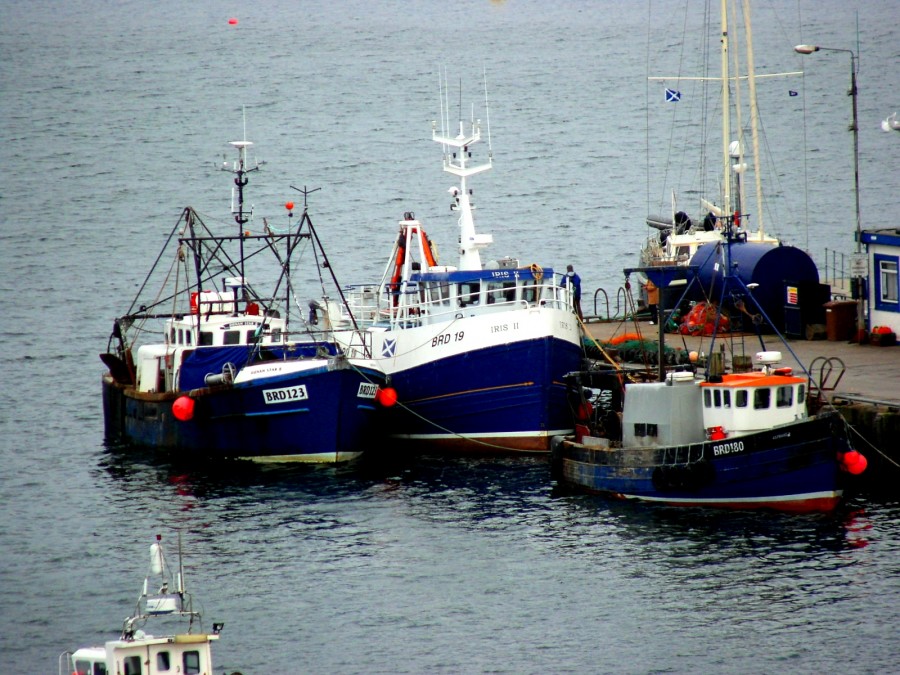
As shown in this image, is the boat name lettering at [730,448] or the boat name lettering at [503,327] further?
the boat name lettering at [503,327]

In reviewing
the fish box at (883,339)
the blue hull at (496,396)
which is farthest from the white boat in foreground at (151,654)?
the fish box at (883,339)

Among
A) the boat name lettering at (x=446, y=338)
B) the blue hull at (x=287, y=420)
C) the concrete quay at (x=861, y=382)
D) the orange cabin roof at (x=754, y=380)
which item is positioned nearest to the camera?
the orange cabin roof at (x=754, y=380)

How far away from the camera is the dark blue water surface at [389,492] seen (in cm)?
3000

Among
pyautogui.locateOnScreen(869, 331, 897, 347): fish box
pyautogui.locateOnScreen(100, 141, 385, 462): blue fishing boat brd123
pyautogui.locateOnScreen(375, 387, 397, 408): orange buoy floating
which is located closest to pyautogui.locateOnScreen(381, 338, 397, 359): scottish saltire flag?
pyautogui.locateOnScreen(100, 141, 385, 462): blue fishing boat brd123

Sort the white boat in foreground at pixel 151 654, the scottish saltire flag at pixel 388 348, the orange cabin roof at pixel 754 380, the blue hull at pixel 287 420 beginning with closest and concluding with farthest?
the white boat in foreground at pixel 151 654, the orange cabin roof at pixel 754 380, the blue hull at pixel 287 420, the scottish saltire flag at pixel 388 348

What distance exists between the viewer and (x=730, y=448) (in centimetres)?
3597

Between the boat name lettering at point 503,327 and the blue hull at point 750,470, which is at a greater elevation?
the boat name lettering at point 503,327

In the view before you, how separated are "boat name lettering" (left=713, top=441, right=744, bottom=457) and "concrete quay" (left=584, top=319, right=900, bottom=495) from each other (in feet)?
8.48

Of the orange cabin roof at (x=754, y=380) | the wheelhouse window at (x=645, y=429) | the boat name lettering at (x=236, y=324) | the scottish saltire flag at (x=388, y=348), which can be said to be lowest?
the wheelhouse window at (x=645, y=429)

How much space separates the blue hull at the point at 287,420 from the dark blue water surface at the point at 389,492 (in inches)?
29.5

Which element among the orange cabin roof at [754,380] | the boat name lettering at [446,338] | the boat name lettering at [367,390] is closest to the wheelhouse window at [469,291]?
the boat name lettering at [446,338]

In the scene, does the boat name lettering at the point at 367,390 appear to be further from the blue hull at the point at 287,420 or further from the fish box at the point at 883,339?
the fish box at the point at 883,339

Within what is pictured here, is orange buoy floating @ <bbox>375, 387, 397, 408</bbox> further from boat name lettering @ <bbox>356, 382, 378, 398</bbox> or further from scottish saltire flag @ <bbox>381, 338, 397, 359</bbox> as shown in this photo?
scottish saltire flag @ <bbox>381, 338, 397, 359</bbox>

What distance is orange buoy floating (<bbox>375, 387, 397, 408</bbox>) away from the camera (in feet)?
140
